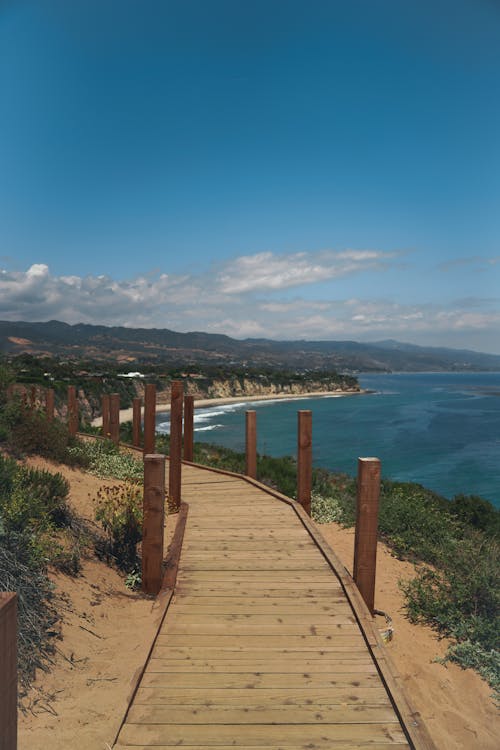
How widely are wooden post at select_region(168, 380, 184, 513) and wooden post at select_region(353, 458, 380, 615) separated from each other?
11.5ft

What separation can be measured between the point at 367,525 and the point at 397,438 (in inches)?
→ 1562

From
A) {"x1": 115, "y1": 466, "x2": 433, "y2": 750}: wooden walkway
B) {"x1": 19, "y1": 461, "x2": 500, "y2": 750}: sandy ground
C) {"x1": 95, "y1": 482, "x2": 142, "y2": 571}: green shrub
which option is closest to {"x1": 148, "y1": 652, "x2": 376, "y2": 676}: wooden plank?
{"x1": 115, "y1": 466, "x2": 433, "y2": 750}: wooden walkway

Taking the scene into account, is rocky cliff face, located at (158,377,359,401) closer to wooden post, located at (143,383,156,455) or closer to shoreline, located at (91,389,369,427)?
shoreline, located at (91,389,369,427)

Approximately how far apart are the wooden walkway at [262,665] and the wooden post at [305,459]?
78.3 inches

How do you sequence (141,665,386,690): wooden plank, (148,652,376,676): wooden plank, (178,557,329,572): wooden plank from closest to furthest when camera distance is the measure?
(141,665,386,690): wooden plank, (148,652,376,676): wooden plank, (178,557,329,572): wooden plank

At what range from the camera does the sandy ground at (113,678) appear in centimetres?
312

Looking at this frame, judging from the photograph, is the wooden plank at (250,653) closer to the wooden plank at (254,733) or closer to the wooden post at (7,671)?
the wooden plank at (254,733)

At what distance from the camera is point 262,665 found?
3.57 meters

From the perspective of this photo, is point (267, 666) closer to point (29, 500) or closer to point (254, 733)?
point (254, 733)

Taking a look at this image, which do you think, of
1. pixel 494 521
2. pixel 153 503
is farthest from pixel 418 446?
pixel 153 503

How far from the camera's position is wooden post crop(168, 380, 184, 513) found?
7.47 m

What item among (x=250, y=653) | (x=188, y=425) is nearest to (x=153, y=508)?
(x=250, y=653)

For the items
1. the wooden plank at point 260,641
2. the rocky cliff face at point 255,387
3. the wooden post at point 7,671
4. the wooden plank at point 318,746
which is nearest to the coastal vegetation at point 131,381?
the rocky cliff face at point 255,387

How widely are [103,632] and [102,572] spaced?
1.19m
